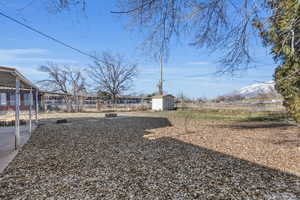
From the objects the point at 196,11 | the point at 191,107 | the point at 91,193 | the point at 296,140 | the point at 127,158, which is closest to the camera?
the point at 91,193

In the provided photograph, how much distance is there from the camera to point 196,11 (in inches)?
120

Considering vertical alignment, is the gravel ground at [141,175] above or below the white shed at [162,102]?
below

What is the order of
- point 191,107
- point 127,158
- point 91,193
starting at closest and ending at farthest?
point 91,193, point 127,158, point 191,107

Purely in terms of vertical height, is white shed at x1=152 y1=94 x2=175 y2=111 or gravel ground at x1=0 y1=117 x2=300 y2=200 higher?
white shed at x1=152 y1=94 x2=175 y2=111

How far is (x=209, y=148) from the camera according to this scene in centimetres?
442

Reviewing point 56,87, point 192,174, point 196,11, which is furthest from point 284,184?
point 56,87

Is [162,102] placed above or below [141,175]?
above

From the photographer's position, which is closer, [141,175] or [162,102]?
[141,175]

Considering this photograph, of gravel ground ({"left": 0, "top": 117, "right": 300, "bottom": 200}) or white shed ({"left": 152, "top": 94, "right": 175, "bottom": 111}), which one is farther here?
white shed ({"left": 152, "top": 94, "right": 175, "bottom": 111})

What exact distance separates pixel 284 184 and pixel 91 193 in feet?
9.09

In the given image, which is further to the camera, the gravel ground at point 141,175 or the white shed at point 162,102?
the white shed at point 162,102

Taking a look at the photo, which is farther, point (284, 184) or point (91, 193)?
point (284, 184)

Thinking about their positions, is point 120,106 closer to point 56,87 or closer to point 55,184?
point 56,87

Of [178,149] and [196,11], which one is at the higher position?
[196,11]
